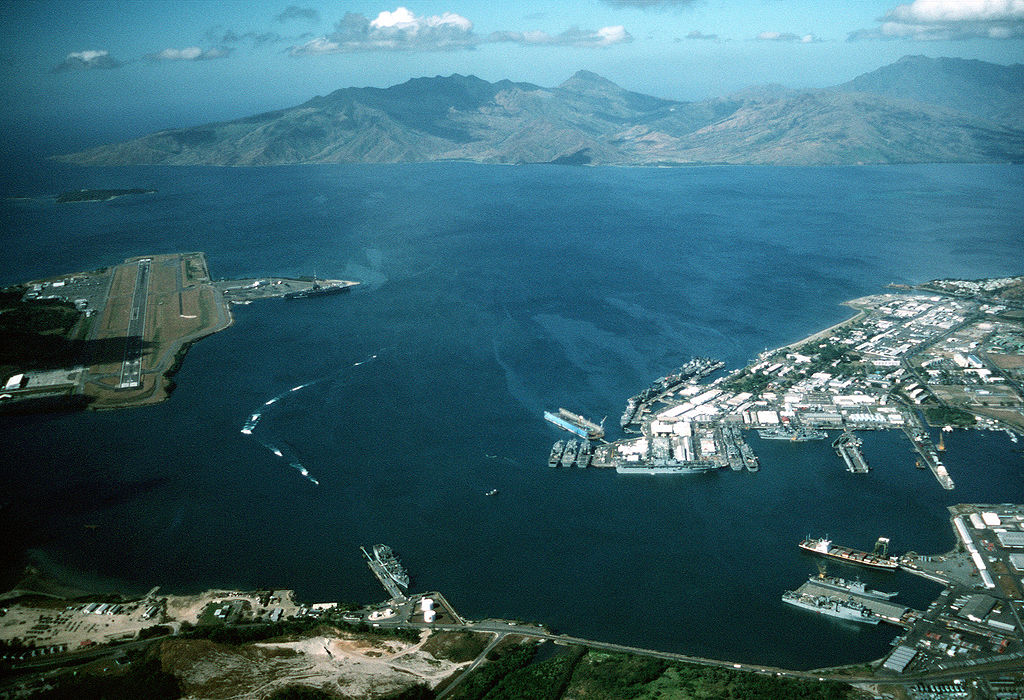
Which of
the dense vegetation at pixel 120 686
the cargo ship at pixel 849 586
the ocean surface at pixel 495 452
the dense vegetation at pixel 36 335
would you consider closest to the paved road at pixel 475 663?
the ocean surface at pixel 495 452

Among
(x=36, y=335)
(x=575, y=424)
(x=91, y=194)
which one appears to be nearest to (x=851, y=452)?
(x=575, y=424)

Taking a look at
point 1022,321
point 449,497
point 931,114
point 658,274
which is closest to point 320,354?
point 449,497

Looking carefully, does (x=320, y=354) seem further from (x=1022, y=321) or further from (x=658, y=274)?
(x=1022, y=321)

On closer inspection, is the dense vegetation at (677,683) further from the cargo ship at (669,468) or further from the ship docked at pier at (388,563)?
the cargo ship at (669,468)

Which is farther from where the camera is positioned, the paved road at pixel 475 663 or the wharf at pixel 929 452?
the wharf at pixel 929 452

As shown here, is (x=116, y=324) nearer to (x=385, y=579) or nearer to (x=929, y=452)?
(x=385, y=579)

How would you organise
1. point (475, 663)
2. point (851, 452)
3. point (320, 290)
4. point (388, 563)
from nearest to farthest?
point (475, 663) < point (388, 563) < point (851, 452) < point (320, 290)
